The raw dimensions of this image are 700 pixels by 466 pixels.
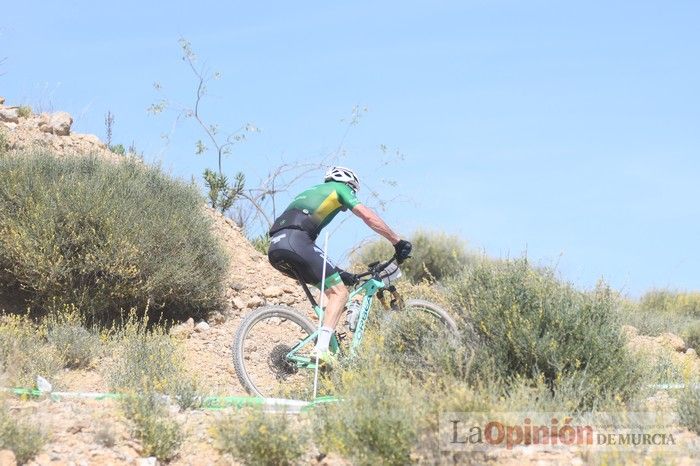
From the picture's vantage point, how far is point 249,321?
10086 mm

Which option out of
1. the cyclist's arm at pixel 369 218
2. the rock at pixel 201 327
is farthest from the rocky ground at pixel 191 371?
the cyclist's arm at pixel 369 218

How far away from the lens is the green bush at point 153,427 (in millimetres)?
7271

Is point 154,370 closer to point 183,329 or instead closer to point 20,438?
point 20,438

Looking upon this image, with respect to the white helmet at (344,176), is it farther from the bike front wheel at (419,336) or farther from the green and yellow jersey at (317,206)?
the bike front wheel at (419,336)

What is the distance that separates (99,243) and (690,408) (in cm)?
818

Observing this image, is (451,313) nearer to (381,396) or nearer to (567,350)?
(567,350)

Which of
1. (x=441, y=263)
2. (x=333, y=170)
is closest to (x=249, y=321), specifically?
(x=333, y=170)

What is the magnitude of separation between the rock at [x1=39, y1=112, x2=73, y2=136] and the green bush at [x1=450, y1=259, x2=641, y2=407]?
11011 mm

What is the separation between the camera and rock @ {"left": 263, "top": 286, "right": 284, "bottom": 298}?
50.9 ft

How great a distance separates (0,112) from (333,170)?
9904mm

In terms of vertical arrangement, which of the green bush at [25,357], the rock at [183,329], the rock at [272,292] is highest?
the rock at [272,292]

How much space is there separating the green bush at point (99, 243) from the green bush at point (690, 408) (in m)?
7.68

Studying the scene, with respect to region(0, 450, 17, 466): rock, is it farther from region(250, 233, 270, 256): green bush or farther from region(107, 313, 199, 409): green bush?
region(250, 233, 270, 256): green bush

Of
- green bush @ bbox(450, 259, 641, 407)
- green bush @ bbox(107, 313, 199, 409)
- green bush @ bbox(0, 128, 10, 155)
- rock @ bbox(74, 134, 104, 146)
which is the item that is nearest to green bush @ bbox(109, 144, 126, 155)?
rock @ bbox(74, 134, 104, 146)
